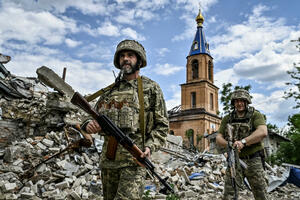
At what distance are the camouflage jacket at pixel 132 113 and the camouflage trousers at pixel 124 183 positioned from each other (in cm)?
8

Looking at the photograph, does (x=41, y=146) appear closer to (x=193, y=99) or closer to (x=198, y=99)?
(x=198, y=99)

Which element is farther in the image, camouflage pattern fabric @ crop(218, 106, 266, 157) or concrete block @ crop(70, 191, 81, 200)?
concrete block @ crop(70, 191, 81, 200)

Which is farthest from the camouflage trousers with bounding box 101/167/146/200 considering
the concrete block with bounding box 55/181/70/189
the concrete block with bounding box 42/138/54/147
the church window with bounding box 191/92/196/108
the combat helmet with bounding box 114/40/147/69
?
the church window with bounding box 191/92/196/108

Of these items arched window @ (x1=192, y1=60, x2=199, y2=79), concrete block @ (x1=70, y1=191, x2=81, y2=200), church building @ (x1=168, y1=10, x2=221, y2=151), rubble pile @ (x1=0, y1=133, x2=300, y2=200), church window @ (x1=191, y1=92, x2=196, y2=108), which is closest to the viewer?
concrete block @ (x1=70, y1=191, x2=81, y2=200)

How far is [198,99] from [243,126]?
1396 inches

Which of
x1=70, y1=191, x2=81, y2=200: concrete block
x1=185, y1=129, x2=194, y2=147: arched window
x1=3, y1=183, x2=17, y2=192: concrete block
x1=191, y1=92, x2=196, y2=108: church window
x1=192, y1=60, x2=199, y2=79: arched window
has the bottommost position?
x1=70, y1=191, x2=81, y2=200: concrete block

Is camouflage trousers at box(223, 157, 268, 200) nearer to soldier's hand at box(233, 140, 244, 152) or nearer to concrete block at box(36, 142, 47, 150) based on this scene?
soldier's hand at box(233, 140, 244, 152)

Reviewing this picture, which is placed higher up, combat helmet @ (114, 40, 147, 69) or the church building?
the church building

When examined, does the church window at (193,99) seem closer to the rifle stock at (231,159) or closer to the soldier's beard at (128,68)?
the rifle stock at (231,159)

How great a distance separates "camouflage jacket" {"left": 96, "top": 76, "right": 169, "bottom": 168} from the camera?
2.69m

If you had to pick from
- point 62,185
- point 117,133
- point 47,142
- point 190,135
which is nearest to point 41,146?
point 47,142

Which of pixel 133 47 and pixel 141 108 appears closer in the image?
pixel 141 108

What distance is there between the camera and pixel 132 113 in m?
2.74

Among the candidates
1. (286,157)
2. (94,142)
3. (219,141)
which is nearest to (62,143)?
(94,142)
